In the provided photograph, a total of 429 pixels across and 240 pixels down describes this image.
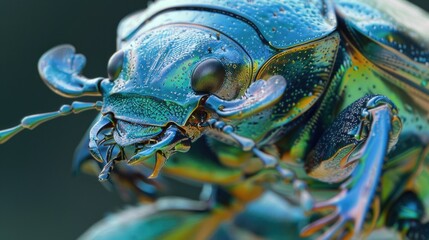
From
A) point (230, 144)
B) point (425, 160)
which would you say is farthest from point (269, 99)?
point (425, 160)

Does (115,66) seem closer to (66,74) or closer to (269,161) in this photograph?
(66,74)

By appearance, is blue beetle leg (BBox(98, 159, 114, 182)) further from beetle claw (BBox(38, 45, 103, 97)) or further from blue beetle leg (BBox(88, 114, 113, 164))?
beetle claw (BBox(38, 45, 103, 97))

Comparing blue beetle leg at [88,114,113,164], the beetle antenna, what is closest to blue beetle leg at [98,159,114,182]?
blue beetle leg at [88,114,113,164]

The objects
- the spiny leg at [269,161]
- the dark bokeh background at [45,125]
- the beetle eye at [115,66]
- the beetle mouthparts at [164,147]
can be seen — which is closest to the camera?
the spiny leg at [269,161]

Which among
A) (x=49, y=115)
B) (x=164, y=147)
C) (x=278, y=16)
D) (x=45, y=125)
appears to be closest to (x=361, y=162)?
(x=164, y=147)

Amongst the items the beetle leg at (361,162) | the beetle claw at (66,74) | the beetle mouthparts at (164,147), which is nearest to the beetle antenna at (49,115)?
the beetle claw at (66,74)

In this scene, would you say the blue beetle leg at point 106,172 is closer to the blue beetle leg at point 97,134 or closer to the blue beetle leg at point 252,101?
the blue beetle leg at point 97,134
